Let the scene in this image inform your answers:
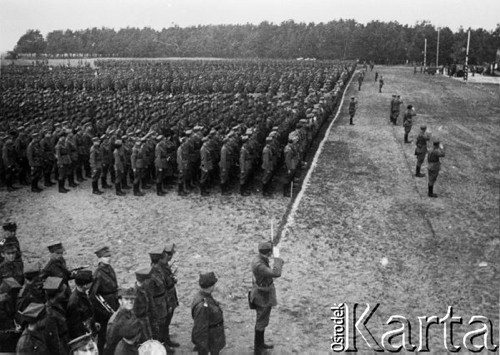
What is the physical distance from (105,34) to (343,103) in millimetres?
86601

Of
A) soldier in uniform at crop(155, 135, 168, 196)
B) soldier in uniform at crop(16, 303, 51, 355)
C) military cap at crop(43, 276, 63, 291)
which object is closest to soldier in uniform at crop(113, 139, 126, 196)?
soldier in uniform at crop(155, 135, 168, 196)

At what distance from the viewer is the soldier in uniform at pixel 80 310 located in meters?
5.73

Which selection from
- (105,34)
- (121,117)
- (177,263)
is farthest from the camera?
(105,34)

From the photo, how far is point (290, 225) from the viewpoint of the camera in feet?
36.2

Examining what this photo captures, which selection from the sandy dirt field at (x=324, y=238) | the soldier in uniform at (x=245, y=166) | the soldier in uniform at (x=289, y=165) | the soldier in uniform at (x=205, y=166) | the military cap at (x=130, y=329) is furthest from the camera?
the soldier in uniform at (x=205, y=166)

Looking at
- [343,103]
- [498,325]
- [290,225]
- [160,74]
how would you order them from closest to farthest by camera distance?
[498,325] → [290,225] → [343,103] → [160,74]

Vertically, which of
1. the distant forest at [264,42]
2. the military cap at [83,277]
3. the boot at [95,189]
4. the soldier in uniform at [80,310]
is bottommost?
the boot at [95,189]

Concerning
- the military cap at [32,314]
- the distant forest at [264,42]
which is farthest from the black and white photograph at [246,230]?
the distant forest at [264,42]

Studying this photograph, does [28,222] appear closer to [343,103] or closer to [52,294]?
[52,294]

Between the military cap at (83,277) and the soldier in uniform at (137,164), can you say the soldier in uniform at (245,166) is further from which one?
the military cap at (83,277)

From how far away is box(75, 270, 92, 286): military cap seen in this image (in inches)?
230

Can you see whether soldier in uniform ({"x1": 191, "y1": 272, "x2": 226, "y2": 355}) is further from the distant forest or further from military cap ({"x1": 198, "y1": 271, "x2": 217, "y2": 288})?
the distant forest

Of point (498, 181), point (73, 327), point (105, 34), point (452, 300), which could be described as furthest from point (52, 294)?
point (105, 34)

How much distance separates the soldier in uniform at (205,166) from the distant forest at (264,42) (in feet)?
249
